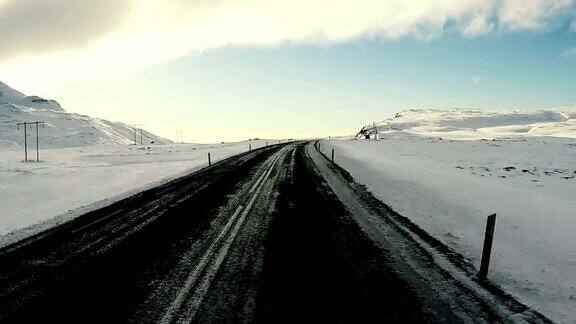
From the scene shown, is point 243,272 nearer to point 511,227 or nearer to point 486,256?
point 486,256

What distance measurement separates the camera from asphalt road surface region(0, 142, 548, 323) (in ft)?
16.8

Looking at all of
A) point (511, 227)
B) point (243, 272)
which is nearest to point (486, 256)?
point (243, 272)

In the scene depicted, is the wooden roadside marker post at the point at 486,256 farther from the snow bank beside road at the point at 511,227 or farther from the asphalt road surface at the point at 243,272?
the asphalt road surface at the point at 243,272

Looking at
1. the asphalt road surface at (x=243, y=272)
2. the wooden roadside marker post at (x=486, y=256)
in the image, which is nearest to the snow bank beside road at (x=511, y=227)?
the wooden roadside marker post at (x=486, y=256)

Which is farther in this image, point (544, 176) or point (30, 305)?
point (544, 176)

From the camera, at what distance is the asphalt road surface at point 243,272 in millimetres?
5121

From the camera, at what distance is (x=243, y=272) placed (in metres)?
6.48

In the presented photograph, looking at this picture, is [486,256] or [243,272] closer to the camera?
[243,272]

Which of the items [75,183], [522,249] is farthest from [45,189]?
[522,249]

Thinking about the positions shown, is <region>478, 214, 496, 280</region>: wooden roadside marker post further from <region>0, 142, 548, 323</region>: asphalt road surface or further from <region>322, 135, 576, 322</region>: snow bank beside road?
<region>0, 142, 548, 323</region>: asphalt road surface

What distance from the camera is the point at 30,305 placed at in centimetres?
533

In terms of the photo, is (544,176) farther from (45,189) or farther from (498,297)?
(45,189)

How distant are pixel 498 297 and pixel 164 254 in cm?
540

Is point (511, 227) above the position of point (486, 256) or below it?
below
